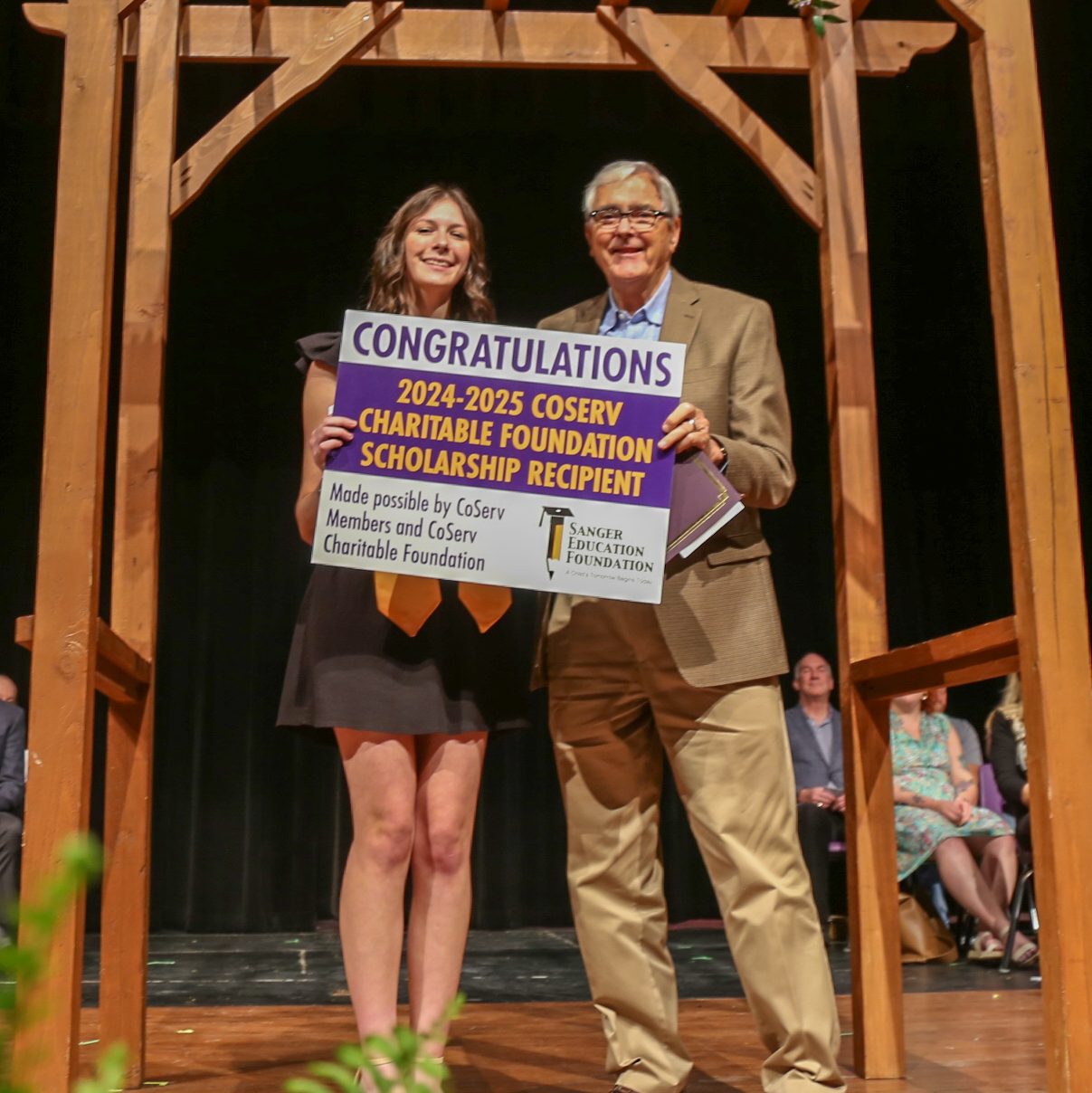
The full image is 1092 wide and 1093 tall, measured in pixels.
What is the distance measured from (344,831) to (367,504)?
4457 millimetres

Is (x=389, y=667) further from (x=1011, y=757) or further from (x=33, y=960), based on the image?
(x=1011, y=757)

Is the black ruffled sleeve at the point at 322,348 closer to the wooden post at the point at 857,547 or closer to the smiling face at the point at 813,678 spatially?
the wooden post at the point at 857,547

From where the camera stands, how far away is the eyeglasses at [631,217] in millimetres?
2188

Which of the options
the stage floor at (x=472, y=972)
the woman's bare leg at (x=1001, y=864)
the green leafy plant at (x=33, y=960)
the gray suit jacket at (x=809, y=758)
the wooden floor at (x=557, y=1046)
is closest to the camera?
the green leafy plant at (x=33, y=960)

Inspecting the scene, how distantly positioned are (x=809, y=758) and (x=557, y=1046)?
2883 mm

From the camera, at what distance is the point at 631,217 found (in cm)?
219

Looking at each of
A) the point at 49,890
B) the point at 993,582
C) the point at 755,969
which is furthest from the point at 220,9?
the point at 993,582

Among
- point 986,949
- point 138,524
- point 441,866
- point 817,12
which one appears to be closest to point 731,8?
point 817,12

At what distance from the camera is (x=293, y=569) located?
20.9 feet

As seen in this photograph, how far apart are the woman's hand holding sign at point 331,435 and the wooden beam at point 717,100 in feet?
3.96

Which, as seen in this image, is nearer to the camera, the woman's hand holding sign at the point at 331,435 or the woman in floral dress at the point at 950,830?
the woman's hand holding sign at the point at 331,435

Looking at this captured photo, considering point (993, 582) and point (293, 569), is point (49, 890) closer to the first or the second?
point (293, 569)

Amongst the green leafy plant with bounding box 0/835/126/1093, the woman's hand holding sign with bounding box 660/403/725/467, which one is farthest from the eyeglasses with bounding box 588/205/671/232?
the green leafy plant with bounding box 0/835/126/1093

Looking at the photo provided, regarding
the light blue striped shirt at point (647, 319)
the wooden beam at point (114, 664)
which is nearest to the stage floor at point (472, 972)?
the wooden beam at point (114, 664)
